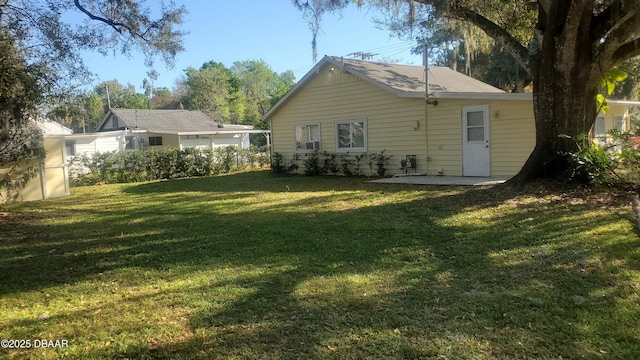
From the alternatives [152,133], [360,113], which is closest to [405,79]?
[360,113]

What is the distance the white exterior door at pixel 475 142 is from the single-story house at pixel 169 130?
60.6ft

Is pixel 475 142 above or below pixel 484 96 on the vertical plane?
below

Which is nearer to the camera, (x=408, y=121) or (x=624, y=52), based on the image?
(x=624, y=52)

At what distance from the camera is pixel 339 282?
436 cm

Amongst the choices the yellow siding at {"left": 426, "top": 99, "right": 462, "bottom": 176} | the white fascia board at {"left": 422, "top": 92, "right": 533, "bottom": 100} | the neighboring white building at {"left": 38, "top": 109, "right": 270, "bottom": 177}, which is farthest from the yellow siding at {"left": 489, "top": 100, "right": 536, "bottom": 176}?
the neighboring white building at {"left": 38, "top": 109, "right": 270, "bottom": 177}

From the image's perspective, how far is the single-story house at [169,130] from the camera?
28062 mm

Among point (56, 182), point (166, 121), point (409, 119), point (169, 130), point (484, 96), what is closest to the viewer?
point (484, 96)

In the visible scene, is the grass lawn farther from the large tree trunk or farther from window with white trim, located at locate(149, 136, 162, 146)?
window with white trim, located at locate(149, 136, 162, 146)

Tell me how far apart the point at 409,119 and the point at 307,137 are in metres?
4.48

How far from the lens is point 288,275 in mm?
4621

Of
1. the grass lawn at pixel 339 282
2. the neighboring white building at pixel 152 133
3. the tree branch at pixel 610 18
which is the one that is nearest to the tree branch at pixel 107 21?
the grass lawn at pixel 339 282

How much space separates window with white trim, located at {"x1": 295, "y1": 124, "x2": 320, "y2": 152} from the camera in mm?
16188

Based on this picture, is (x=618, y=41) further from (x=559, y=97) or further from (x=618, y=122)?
(x=618, y=122)

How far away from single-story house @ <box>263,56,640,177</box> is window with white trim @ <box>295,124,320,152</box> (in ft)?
0.11
